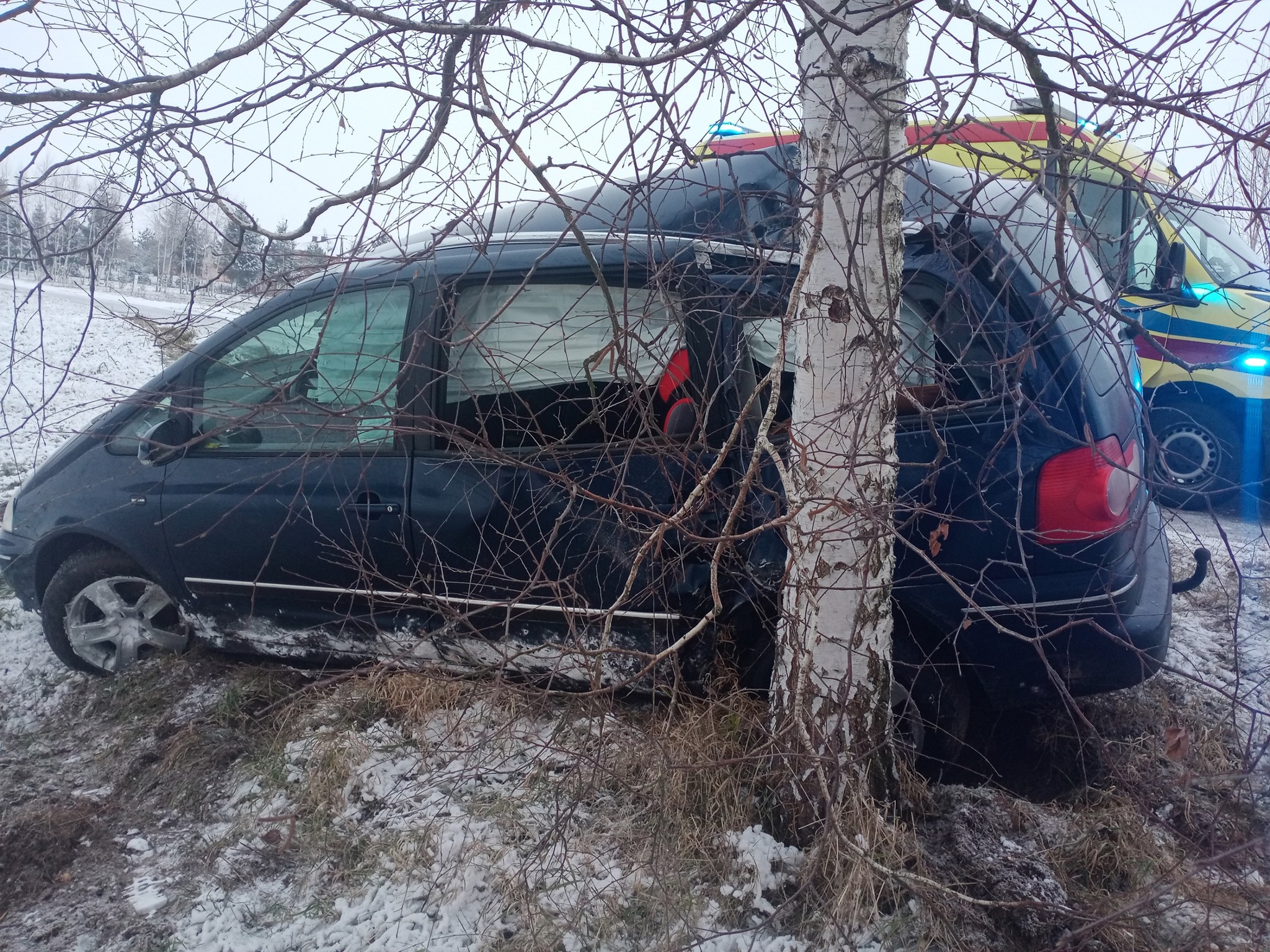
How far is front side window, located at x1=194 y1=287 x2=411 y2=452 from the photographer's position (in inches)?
105

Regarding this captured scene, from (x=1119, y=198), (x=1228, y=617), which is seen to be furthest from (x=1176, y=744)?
(x=1119, y=198)

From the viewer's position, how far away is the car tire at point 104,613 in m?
3.49

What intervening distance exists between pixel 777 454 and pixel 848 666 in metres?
0.58

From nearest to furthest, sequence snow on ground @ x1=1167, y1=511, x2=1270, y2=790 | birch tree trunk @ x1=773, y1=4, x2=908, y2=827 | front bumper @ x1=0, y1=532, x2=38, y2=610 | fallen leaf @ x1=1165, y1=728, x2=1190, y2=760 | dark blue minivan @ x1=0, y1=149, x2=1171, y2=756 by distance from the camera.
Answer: birch tree trunk @ x1=773, y1=4, x2=908, y2=827
fallen leaf @ x1=1165, y1=728, x2=1190, y2=760
dark blue minivan @ x1=0, y1=149, x2=1171, y2=756
snow on ground @ x1=1167, y1=511, x2=1270, y2=790
front bumper @ x1=0, y1=532, x2=38, y2=610

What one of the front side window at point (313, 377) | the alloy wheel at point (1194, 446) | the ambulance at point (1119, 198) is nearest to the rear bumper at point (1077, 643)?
the ambulance at point (1119, 198)

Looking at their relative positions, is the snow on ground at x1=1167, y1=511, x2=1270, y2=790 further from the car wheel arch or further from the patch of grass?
the car wheel arch

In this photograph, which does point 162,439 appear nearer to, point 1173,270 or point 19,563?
point 19,563

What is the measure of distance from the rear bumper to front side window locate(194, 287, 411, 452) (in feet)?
5.93

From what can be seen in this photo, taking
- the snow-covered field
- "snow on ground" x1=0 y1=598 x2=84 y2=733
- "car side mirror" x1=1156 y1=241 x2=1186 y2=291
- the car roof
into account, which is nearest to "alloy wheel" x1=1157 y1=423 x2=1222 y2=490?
"car side mirror" x1=1156 y1=241 x2=1186 y2=291

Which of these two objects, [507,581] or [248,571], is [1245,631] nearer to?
[507,581]

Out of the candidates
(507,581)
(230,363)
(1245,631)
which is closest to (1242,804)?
(1245,631)

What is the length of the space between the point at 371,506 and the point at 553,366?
828 mm

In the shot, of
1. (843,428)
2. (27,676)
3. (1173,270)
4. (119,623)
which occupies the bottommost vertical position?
(27,676)

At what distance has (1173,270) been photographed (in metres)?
2.57
